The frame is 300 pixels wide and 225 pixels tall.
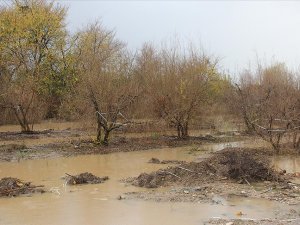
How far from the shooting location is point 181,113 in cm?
2184

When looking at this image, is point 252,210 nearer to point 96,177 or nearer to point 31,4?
point 96,177

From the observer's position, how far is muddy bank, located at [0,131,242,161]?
17703 millimetres

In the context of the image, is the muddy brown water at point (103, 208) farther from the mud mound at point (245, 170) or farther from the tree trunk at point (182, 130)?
the tree trunk at point (182, 130)

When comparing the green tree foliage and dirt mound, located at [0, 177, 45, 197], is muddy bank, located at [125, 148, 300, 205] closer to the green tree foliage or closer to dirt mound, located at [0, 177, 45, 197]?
dirt mound, located at [0, 177, 45, 197]

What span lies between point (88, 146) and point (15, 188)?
8.33 metres

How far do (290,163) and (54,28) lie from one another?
76.2ft

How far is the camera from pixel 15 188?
36.6 feet

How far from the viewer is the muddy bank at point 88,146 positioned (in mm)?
17703

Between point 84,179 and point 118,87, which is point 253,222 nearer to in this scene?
point 84,179

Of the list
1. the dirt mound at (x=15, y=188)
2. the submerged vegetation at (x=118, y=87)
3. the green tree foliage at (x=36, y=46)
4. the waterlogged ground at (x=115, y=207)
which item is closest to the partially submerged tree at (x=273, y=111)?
the submerged vegetation at (x=118, y=87)

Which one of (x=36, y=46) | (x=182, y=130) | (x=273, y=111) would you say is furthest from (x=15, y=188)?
(x=36, y=46)

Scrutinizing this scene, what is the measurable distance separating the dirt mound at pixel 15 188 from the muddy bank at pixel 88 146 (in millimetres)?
5326

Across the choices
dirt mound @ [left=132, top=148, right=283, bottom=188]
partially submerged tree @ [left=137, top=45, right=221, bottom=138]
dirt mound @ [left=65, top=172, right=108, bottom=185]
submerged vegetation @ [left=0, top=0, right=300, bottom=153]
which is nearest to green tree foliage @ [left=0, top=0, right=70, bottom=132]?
submerged vegetation @ [left=0, top=0, right=300, bottom=153]

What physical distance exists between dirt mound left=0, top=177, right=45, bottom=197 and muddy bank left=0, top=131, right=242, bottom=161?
533 cm
